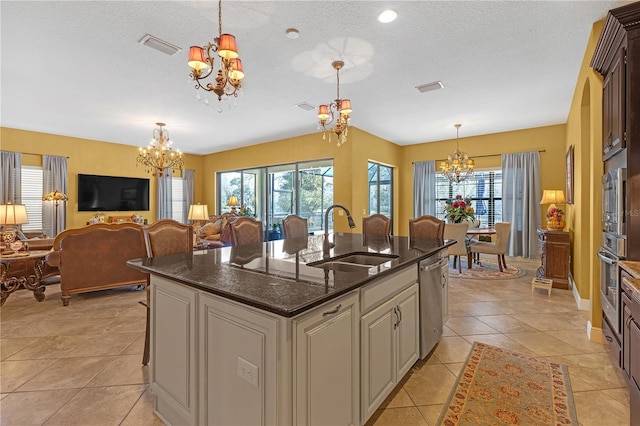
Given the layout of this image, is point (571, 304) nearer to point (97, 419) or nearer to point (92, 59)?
point (97, 419)

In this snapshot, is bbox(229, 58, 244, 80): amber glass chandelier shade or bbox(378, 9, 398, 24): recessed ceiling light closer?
bbox(229, 58, 244, 80): amber glass chandelier shade

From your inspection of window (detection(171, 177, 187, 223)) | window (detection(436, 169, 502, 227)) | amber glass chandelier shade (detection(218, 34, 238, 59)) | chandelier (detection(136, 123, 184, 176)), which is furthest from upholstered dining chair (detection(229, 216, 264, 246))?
window (detection(171, 177, 187, 223))

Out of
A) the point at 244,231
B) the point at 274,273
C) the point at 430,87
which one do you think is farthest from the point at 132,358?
the point at 430,87

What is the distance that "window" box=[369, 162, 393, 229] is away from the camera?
7.36 meters

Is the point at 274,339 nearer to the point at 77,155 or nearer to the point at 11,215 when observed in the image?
the point at 11,215

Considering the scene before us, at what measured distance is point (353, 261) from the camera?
248 centimetres

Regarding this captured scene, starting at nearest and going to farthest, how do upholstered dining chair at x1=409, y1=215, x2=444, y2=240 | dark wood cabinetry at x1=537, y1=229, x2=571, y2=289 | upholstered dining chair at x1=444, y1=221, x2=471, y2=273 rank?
upholstered dining chair at x1=409, y1=215, x2=444, y2=240, dark wood cabinetry at x1=537, y1=229, x2=571, y2=289, upholstered dining chair at x1=444, y1=221, x2=471, y2=273

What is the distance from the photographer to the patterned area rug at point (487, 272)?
5363 millimetres

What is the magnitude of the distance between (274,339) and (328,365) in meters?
0.34

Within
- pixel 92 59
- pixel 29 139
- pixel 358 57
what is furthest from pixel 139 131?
pixel 358 57

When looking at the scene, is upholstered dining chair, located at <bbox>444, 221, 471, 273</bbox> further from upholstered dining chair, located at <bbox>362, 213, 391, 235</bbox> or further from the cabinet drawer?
the cabinet drawer

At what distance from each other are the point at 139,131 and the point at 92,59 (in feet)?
11.2

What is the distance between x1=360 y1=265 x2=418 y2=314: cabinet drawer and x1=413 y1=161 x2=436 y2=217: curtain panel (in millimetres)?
5905

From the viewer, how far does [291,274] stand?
1.69 meters
